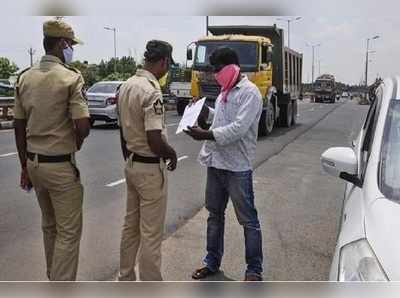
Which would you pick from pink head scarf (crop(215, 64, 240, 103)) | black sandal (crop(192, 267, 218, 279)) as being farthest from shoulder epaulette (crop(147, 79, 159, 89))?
black sandal (crop(192, 267, 218, 279))

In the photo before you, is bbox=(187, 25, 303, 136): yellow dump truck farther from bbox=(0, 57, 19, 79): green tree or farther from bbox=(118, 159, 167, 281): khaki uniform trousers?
bbox=(0, 57, 19, 79): green tree

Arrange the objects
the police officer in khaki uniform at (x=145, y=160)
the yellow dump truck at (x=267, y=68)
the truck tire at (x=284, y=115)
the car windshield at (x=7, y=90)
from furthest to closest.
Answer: the truck tire at (x=284, y=115) → the yellow dump truck at (x=267, y=68) → the car windshield at (x=7, y=90) → the police officer in khaki uniform at (x=145, y=160)

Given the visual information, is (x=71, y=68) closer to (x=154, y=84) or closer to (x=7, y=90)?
(x=154, y=84)

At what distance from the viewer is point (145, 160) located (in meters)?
3.37

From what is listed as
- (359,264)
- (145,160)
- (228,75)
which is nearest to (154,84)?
(145,160)

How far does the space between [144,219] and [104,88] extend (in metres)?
1.01

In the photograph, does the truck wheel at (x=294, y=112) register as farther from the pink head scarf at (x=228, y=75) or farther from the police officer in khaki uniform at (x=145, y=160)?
the police officer in khaki uniform at (x=145, y=160)

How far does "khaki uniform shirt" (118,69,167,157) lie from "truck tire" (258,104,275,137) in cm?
1019

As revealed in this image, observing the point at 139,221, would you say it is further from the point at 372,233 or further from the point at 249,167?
the point at 372,233

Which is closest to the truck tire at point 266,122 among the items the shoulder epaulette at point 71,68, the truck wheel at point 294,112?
the truck wheel at point 294,112

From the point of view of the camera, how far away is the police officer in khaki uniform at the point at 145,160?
321cm

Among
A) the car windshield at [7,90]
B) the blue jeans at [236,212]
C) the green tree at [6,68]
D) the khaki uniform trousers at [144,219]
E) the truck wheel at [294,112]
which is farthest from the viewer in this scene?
the truck wheel at [294,112]

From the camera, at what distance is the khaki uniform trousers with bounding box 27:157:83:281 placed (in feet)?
10.2

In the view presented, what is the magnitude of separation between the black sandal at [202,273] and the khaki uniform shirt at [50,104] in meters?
1.43
